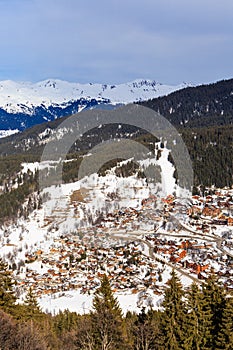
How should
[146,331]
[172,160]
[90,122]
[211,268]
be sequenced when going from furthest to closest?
[90,122] → [172,160] → [211,268] → [146,331]

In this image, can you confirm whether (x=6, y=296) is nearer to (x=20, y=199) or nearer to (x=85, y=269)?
(x=85, y=269)

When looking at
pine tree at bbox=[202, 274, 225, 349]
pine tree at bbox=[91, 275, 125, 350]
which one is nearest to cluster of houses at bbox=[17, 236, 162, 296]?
pine tree at bbox=[202, 274, 225, 349]

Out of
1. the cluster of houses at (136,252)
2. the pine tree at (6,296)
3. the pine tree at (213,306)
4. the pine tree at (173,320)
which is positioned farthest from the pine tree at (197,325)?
the cluster of houses at (136,252)

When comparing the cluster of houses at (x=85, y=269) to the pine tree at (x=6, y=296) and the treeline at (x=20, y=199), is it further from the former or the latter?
the treeline at (x=20, y=199)

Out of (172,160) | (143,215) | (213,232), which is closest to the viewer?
(213,232)

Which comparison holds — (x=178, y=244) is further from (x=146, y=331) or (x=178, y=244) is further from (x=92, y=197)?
(x=146, y=331)

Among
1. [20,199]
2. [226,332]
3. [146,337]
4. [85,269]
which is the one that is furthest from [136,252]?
[20,199]

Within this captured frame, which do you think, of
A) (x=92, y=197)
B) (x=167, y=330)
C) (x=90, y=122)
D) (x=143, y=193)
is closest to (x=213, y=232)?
(x=143, y=193)
